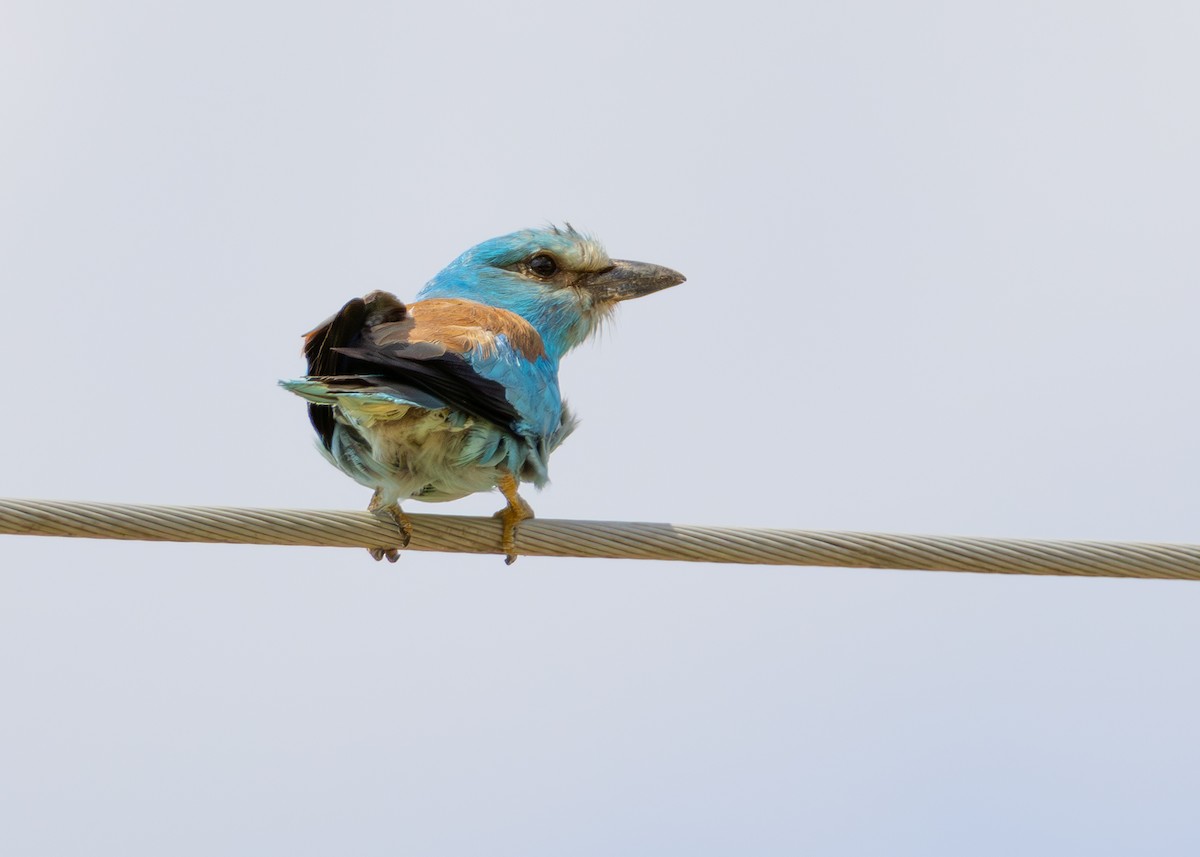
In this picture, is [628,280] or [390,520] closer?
[390,520]

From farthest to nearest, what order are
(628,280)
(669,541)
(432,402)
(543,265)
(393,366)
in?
(628,280) < (543,265) < (432,402) < (393,366) < (669,541)

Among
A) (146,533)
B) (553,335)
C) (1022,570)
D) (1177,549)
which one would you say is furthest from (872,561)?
(553,335)

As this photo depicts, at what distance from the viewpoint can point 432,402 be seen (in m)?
4.75

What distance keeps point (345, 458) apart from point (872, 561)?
74.8 inches

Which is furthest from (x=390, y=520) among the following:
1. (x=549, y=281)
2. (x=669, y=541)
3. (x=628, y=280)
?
(x=628, y=280)

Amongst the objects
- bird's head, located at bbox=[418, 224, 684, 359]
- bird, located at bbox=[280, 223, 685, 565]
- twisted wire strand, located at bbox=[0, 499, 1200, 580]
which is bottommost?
twisted wire strand, located at bbox=[0, 499, 1200, 580]

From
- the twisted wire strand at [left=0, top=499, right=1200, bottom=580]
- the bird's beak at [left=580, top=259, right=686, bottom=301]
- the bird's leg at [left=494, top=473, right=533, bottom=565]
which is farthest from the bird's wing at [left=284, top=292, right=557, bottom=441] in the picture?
the bird's beak at [left=580, top=259, right=686, bottom=301]

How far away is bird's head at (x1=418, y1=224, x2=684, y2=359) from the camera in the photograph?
620 cm

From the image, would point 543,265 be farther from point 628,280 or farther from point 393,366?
point 393,366

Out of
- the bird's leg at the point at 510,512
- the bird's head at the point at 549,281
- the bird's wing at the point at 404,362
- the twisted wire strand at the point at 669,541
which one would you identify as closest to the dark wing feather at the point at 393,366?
the bird's wing at the point at 404,362

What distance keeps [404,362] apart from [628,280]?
2.06m

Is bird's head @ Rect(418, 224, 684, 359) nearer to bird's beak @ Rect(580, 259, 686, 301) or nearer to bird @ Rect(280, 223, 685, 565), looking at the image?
bird's beak @ Rect(580, 259, 686, 301)

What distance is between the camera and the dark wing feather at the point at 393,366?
4.66 m

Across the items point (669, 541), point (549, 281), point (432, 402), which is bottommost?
point (669, 541)
